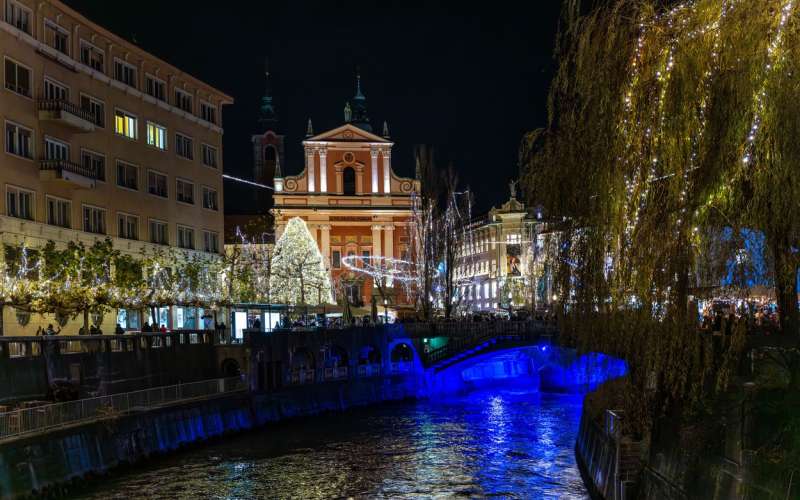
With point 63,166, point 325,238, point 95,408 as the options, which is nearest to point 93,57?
point 63,166

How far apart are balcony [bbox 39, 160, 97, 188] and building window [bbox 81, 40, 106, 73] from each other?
6745 millimetres

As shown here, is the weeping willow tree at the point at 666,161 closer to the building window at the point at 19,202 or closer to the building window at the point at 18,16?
the building window at the point at 19,202

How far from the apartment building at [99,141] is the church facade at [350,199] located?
39177mm

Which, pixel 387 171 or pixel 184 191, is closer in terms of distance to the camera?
pixel 184 191

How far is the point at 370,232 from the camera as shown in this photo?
12381 cm

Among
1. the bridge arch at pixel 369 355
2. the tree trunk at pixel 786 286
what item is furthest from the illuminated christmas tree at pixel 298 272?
the tree trunk at pixel 786 286

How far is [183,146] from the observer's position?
75.2 meters

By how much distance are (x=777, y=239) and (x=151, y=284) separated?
48722mm

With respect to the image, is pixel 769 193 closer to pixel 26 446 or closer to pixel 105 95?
pixel 26 446

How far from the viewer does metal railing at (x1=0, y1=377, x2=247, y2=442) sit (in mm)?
30016

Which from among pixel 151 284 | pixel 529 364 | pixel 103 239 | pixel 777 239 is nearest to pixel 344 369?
pixel 151 284

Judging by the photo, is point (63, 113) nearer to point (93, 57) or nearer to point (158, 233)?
point (93, 57)

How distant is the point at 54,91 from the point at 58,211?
22.3 ft

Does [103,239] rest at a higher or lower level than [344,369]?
higher
